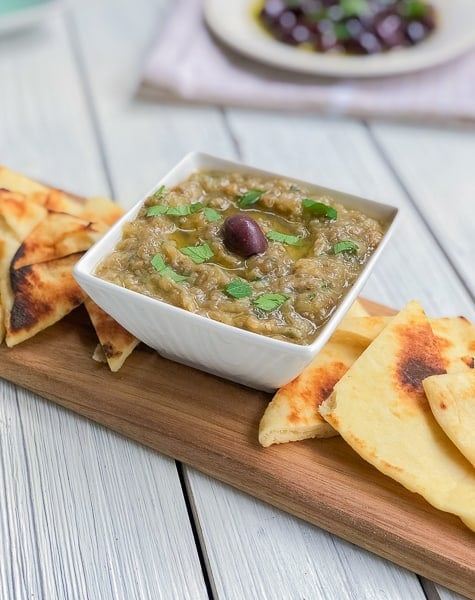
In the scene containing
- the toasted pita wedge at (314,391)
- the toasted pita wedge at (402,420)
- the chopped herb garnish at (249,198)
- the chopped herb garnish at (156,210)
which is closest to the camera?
the toasted pita wedge at (402,420)

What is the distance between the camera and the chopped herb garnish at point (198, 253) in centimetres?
203

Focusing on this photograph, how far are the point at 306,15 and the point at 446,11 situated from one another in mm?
771

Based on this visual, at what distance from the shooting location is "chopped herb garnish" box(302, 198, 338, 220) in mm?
2176

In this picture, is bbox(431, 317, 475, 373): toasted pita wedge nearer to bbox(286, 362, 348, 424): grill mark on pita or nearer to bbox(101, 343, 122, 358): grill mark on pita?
bbox(286, 362, 348, 424): grill mark on pita

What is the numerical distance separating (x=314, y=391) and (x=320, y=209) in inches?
21.2

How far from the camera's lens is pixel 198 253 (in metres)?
2.04

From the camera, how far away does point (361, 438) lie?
1809mm

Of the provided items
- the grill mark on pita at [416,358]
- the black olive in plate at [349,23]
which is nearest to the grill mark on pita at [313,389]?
the grill mark on pita at [416,358]

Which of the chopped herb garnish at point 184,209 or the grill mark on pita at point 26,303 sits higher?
the chopped herb garnish at point 184,209

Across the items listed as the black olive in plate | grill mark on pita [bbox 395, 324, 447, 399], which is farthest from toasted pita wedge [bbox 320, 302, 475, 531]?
the black olive in plate

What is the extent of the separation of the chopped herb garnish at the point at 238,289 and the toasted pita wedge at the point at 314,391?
258 millimetres

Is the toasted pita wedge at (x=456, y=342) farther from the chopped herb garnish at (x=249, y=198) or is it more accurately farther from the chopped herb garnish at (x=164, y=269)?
the chopped herb garnish at (x=164, y=269)

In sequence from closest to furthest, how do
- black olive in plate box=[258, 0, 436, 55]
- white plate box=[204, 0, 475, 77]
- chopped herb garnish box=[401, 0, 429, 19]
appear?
white plate box=[204, 0, 475, 77] → black olive in plate box=[258, 0, 436, 55] → chopped herb garnish box=[401, 0, 429, 19]

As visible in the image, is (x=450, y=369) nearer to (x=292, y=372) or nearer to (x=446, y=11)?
(x=292, y=372)
